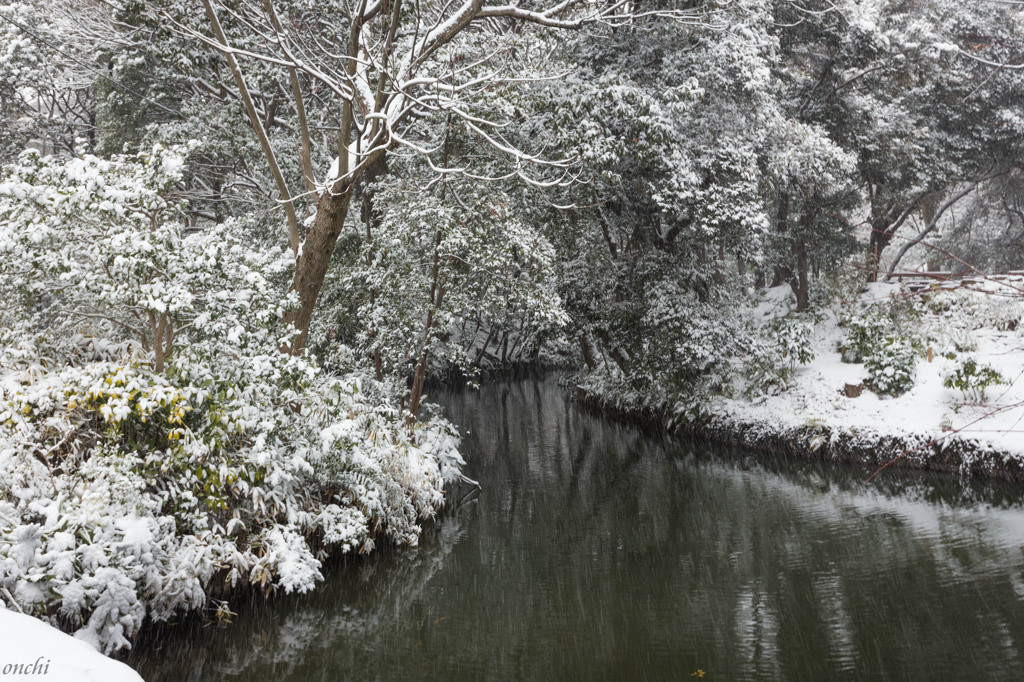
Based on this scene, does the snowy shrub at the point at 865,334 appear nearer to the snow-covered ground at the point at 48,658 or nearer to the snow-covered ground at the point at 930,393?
the snow-covered ground at the point at 930,393

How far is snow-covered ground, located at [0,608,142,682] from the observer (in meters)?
2.89

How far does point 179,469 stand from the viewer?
5961mm

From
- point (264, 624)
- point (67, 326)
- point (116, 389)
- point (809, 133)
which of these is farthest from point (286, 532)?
point (809, 133)

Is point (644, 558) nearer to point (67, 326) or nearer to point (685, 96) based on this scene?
point (67, 326)

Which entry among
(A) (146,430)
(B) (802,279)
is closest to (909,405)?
(B) (802,279)

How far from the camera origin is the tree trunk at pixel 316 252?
771 cm

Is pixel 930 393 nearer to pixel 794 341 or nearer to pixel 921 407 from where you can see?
pixel 921 407

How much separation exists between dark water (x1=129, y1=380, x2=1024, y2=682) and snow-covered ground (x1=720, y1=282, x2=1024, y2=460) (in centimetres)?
109

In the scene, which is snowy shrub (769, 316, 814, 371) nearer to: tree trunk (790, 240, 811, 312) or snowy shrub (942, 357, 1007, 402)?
snowy shrub (942, 357, 1007, 402)

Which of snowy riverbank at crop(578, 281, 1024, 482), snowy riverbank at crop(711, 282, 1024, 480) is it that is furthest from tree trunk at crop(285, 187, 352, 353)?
snowy riverbank at crop(578, 281, 1024, 482)

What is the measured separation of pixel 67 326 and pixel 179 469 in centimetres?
307

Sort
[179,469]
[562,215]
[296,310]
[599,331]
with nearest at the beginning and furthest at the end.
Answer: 1. [179,469]
2. [296,310]
3. [562,215]
4. [599,331]

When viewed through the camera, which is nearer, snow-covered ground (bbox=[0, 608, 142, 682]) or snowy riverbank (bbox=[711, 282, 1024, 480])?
snow-covered ground (bbox=[0, 608, 142, 682])

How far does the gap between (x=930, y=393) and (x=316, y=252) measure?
1020cm
